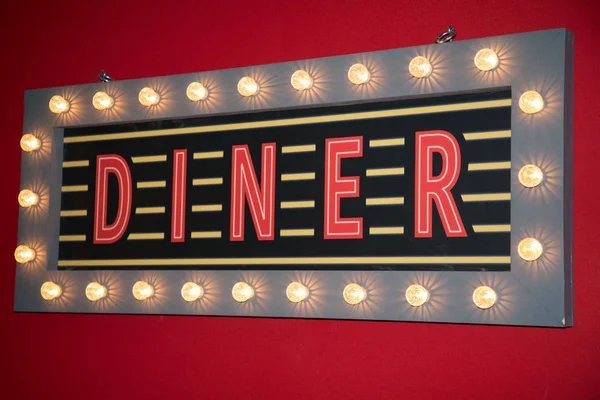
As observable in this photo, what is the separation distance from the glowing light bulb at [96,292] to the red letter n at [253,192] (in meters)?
0.48

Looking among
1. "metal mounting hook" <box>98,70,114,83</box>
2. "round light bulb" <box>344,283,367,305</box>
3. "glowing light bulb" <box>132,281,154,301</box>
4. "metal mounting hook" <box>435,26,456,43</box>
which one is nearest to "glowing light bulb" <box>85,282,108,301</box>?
"glowing light bulb" <box>132,281,154,301</box>

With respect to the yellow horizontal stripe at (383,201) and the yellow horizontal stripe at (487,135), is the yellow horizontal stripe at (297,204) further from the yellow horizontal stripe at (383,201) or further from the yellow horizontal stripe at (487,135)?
the yellow horizontal stripe at (487,135)

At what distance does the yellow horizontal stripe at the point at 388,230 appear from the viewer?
6.76 ft

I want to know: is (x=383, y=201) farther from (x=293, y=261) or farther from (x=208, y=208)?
(x=208, y=208)

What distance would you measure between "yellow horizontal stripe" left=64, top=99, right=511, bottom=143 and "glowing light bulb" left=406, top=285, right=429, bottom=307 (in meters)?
0.50

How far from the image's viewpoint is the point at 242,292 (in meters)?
2.19

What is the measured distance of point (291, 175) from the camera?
2.21m

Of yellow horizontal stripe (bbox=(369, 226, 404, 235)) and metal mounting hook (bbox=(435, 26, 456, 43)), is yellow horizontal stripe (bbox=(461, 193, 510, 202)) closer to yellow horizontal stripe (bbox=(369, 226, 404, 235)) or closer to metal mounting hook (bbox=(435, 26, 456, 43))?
yellow horizontal stripe (bbox=(369, 226, 404, 235))

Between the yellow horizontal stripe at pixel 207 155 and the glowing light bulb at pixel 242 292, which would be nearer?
the glowing light bulb at pixel 242 292

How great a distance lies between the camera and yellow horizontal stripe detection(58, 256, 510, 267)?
1.96 meters

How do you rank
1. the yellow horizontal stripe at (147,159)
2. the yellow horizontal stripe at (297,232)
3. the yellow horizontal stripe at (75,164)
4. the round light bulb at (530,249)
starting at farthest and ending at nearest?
the yellow horizontal stripe at (75,164) → the yellow horizontal stripe at (147,159) → the yellow horizontal stripe at (297,232) → the round light bulb at (530,249)

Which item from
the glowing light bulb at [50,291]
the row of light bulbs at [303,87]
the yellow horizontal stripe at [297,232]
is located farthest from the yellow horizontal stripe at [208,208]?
the glowing light bulb at [50,291]

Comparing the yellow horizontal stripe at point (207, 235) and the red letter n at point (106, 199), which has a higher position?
the red letter n at point (106, 199)

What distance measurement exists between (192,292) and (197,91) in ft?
2.12
